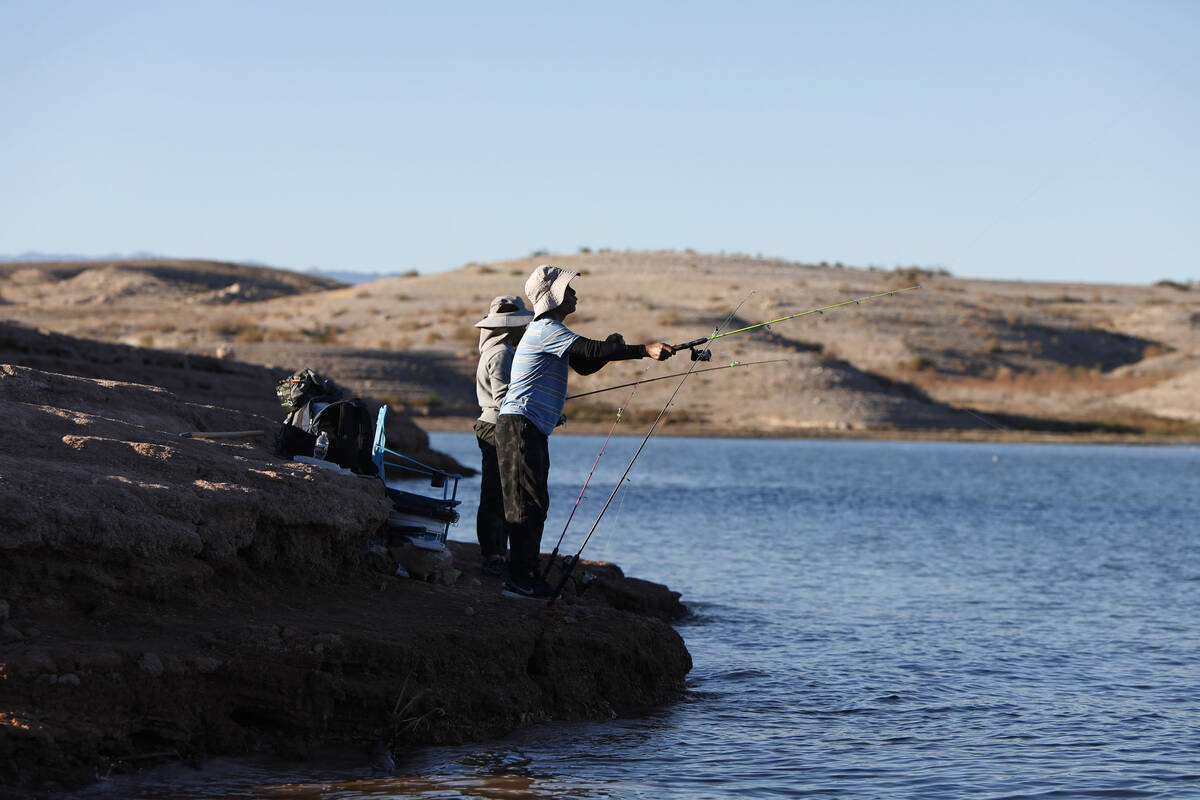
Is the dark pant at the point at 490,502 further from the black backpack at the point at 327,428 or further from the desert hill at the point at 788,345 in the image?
the desert hill at the point at 788,345

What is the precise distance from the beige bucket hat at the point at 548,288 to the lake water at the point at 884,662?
2371 millimetres

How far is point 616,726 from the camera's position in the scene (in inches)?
303

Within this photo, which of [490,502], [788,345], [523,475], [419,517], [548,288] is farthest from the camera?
[788,345]

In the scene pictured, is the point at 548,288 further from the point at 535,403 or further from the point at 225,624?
the point at 225,624

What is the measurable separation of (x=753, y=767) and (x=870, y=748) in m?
0.86

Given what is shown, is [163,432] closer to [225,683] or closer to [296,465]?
[296,465]

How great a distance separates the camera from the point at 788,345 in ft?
166

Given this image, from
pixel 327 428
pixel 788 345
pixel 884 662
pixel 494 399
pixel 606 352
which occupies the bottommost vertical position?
pixel 884 662

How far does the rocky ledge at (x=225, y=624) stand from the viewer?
605cm

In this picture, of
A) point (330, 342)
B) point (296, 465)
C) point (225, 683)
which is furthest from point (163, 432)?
point (330, 342)

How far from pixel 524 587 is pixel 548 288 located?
1.79 metres

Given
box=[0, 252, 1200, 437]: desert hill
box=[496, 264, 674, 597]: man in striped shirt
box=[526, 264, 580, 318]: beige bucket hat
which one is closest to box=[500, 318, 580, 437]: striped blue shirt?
box=[496, 264, 674, 597]: man in striped shirt

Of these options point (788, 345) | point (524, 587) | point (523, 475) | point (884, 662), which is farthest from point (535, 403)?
point (788, 345)

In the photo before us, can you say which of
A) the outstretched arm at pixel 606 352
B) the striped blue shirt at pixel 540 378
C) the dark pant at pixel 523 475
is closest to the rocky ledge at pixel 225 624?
the dark pant at pixel 523 475
